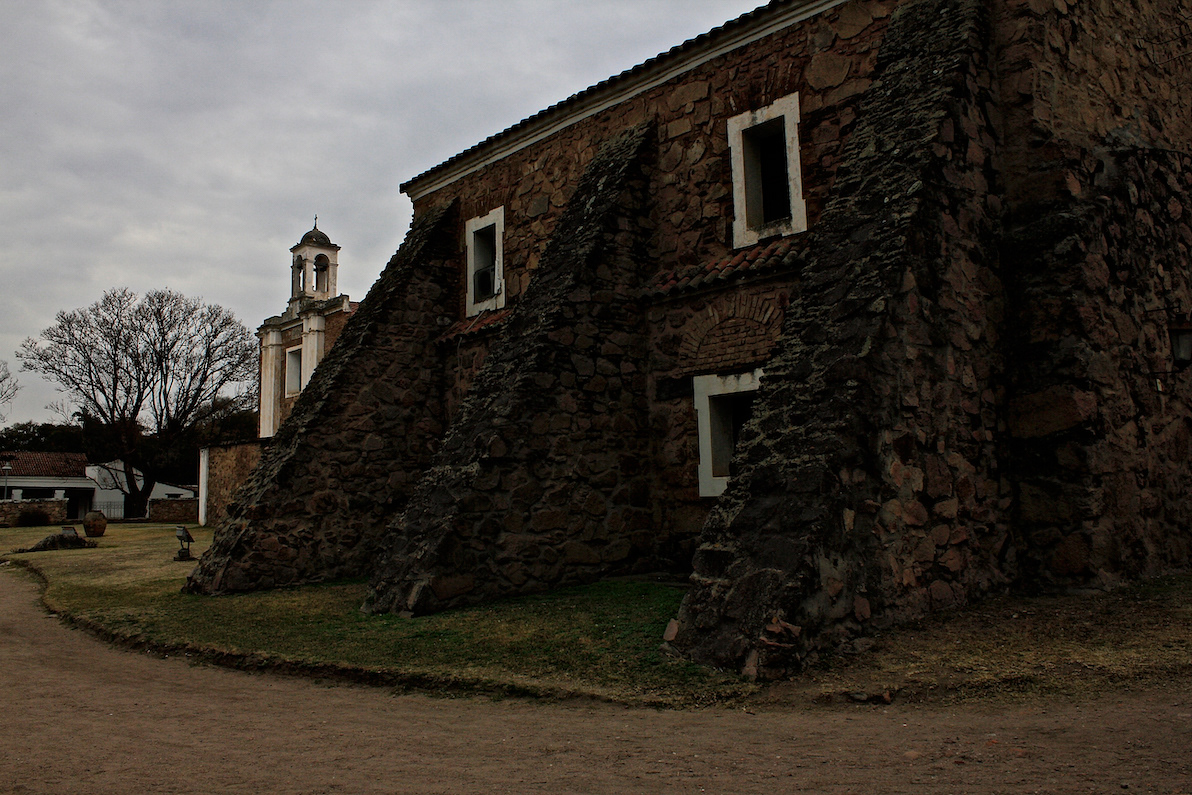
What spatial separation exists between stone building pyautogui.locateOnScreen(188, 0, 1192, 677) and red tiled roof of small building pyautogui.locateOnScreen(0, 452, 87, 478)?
3741 cm

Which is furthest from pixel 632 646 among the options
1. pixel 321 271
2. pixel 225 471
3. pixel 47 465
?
pixel 47 465

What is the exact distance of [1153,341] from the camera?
6.80 meters

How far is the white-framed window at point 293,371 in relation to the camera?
28469 millimetres

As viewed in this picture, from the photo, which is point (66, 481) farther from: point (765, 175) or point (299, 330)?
point (765, 175)

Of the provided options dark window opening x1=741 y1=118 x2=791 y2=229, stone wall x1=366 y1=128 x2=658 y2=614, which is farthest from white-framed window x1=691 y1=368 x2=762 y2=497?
dark window opening x1=741 y1=118 x2=791 y2=229

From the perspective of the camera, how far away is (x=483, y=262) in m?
11.5

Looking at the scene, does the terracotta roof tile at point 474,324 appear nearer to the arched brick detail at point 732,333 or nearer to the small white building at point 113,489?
the arched brick detail at point 732,333

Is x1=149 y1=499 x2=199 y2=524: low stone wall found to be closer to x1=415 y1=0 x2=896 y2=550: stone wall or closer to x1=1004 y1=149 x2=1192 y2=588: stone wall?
x1=415 y1=0 x2=896 y2=550: stone wall

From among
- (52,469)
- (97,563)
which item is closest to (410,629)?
(97,563)

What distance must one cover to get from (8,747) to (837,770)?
3899 millimetres

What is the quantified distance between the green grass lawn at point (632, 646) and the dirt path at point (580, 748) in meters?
0.21

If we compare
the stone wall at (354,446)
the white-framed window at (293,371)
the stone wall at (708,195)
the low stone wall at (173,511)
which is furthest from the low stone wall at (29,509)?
the stone wall at (708,195)

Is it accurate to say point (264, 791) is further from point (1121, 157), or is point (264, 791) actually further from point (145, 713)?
point (1121, 157)

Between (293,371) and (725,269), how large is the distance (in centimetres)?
2391
